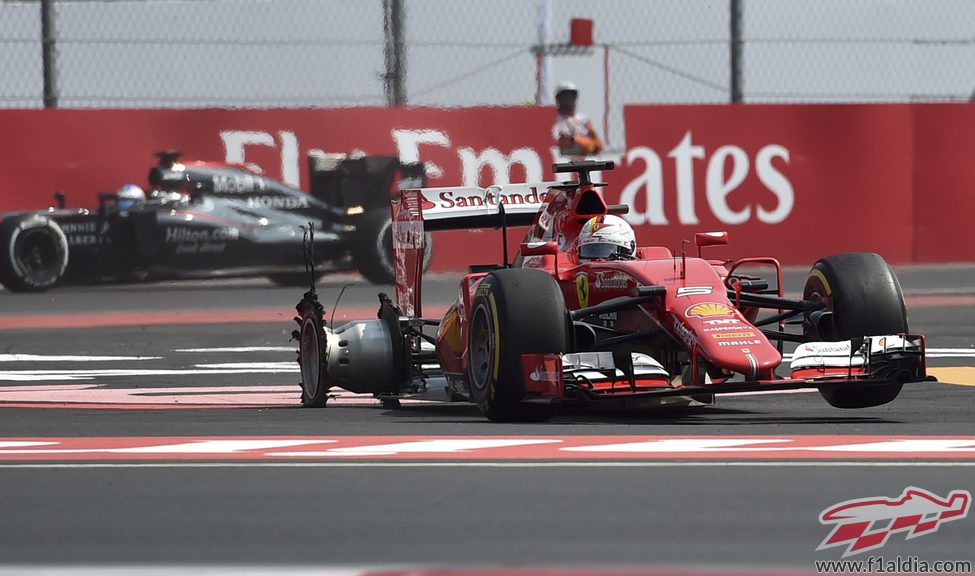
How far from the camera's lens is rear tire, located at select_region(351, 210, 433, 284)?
64.1ft

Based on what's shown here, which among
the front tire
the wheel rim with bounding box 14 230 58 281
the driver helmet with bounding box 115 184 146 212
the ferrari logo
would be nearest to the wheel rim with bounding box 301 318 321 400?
the front tire

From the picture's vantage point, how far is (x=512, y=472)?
22.8 feet

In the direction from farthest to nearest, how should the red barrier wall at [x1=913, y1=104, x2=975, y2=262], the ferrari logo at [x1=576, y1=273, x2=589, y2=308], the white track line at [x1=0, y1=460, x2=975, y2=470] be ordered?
the red barrier wall at [x1=913, y1=104, x2=975, y2=262] → the ferrari logo at [x1=576, y1=273, x2=589, y2=308] → the white track line at [x1=0, y1=460, x2=975, y2=470]

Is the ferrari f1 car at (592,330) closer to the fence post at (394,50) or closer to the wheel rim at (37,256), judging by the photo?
the wheel rim at (37,256)

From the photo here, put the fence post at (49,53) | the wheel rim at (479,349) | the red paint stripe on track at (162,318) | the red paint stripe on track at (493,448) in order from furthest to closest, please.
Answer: the fence post at (49,53) → the red paint stripe on track at (162,318) → the wheel rim at (479,349) → the red paint stripe on track at (493,448)

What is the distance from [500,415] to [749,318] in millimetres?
1883

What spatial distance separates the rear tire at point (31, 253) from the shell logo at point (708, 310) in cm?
1130

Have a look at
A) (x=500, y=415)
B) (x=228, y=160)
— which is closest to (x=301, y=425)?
(x=500, y=415)

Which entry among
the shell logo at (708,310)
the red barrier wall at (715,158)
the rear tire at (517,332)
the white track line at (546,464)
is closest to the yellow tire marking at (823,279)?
the shell logo at (708,310)

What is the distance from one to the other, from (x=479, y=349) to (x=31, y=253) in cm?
1069

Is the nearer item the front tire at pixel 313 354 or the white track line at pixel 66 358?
the front tire at pixel 313 354

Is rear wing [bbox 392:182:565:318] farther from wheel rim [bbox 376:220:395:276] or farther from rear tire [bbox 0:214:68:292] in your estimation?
rear tire [bbox 0:214:68:292]

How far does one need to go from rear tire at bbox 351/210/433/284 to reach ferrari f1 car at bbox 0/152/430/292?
0.4 inches

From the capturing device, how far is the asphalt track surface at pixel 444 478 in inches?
213
